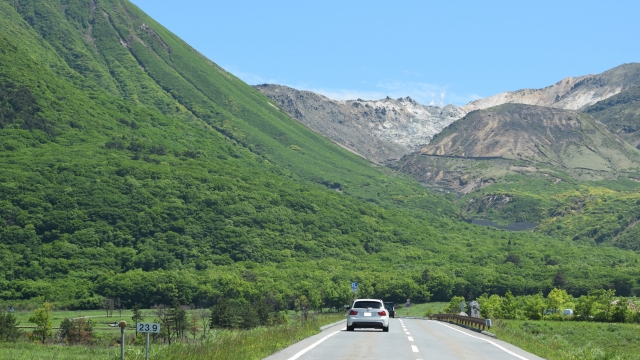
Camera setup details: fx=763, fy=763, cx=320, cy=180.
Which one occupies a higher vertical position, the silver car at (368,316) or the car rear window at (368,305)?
the car rear window at (368,305)

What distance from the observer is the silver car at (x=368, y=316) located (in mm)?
41875

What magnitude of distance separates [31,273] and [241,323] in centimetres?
11685

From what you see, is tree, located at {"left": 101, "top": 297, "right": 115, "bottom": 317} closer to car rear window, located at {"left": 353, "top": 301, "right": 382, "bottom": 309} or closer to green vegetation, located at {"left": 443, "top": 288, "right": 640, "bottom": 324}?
green vegetation, located at {"left": 443, "top": 288, "right": 640, "bottom": 324}

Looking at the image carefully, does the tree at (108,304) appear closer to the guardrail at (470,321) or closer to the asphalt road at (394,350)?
the guardrail at (470,321)

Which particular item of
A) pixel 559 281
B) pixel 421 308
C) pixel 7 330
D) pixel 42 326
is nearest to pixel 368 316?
pixel 7 330

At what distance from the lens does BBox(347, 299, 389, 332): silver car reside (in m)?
41.9

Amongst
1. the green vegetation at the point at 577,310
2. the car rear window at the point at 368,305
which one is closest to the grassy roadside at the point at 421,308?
the green vegetation at the point at 577,310

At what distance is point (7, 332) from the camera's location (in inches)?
2645

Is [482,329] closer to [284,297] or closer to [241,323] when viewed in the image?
[241,323]

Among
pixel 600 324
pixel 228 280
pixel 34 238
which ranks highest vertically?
pixel 34 238

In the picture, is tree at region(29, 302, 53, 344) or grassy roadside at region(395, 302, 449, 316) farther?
grassy roadside at region(395, 302, 449, 316)

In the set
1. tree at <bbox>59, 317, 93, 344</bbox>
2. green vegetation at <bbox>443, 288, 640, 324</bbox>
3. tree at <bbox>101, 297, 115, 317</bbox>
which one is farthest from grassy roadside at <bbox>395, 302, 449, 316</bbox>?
tree at <bbox>59, 317, 93, 344</bbox>

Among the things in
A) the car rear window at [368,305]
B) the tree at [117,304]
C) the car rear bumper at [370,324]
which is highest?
the tree at [117,304]

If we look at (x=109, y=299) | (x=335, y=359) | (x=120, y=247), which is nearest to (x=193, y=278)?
(x=109, y=299)
